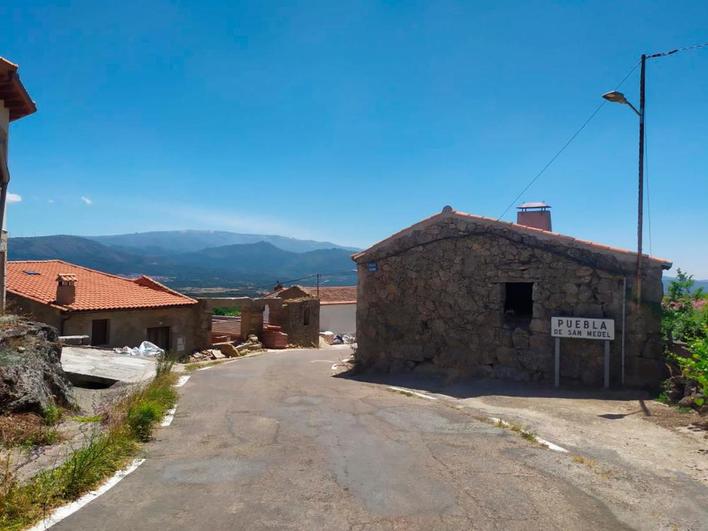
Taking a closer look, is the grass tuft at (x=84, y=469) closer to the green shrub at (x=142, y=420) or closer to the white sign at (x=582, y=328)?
the green shrub at (x=142, y=420)

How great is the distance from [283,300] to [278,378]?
2070 centimetres

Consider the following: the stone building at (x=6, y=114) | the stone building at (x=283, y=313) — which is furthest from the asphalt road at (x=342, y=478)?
the stone building at (x=283, y=313)

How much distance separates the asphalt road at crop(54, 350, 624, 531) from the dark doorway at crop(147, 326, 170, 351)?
Answer: 20.2 meters

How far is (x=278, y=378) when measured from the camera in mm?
14672

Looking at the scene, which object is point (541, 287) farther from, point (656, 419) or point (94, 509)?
point (94, 509)

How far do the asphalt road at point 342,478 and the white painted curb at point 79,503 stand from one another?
0.24 ft

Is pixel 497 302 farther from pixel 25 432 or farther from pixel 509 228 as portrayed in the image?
pixel 25 432

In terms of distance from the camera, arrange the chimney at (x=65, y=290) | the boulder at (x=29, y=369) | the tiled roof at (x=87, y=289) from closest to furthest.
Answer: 1. the boulder at (x=29, y=369)
2. the chimney at (x=65, y=290)
3. the tiled roof at (x=87, y=289)

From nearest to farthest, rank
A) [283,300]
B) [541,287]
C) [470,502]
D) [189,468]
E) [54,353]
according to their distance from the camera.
A: [470,502] < [189,468] < [54,353] < [541,287] < [283,300]

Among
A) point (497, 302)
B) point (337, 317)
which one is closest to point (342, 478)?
point (497, 302)

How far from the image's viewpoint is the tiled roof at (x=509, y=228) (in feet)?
39.1

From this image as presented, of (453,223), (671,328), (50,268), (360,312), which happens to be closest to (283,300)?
(50,268)

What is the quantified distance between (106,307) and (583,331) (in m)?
20.7

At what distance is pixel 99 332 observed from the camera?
25.5 m
